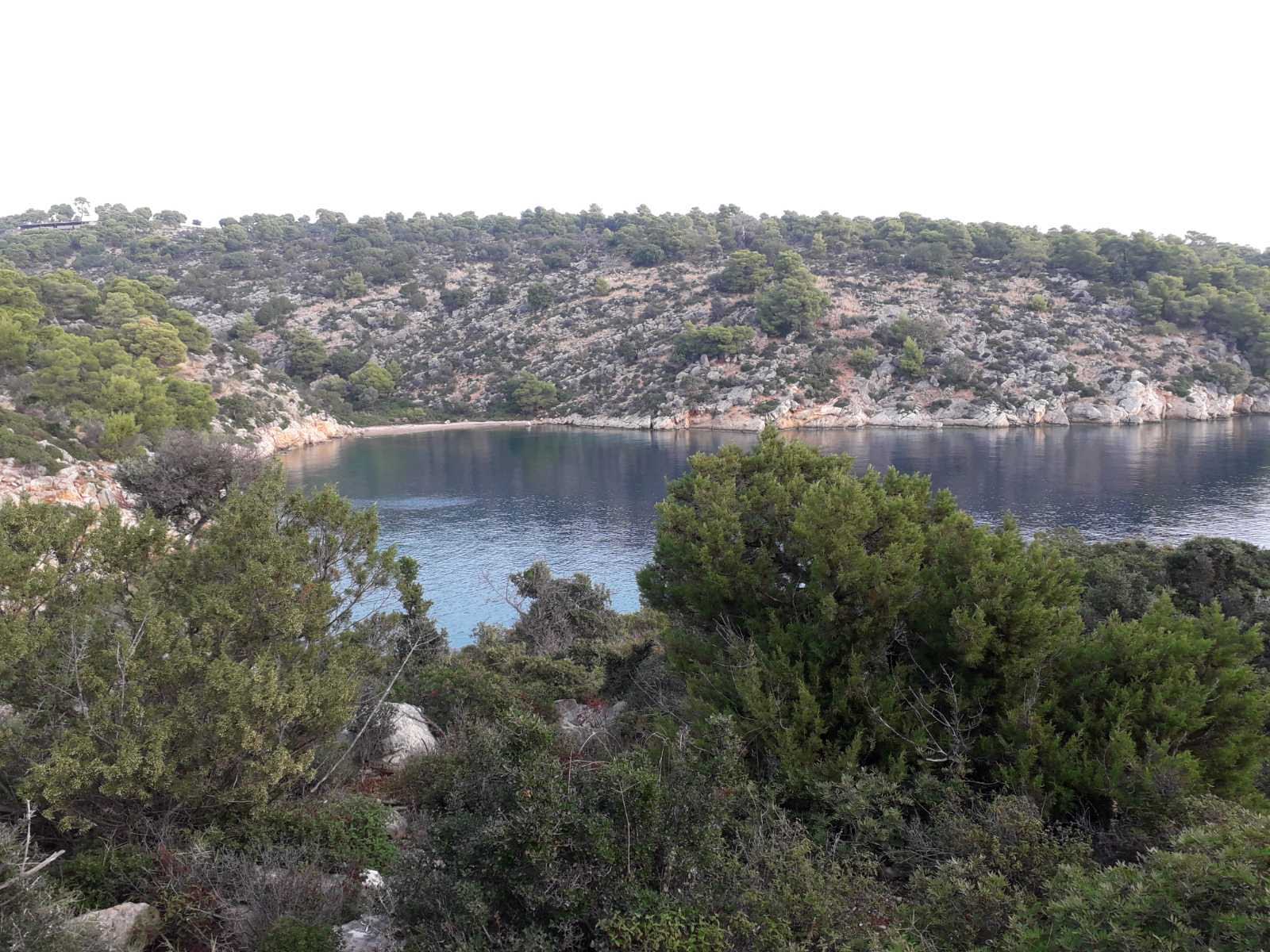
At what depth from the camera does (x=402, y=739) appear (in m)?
11.1

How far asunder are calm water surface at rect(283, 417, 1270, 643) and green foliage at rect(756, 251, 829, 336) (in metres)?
19.0

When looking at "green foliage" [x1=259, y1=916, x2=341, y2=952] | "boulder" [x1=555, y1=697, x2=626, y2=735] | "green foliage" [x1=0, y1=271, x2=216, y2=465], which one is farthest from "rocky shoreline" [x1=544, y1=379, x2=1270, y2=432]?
"green foliage" [x1=259, y1=916, x2=341, y2=952]

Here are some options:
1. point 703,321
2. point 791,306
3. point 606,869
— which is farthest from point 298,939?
point 703,321

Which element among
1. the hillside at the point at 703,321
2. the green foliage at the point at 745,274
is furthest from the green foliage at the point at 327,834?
the green foliage at the point at 745,274

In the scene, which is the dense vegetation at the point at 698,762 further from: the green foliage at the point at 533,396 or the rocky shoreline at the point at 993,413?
the green foliage at the point at 533,396

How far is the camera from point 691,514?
503 inches

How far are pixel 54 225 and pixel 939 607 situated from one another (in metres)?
165

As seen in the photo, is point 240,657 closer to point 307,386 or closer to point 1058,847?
point 1058,847

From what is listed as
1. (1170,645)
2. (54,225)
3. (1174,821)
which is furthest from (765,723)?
(54,225)

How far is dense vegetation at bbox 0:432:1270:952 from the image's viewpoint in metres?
4.83

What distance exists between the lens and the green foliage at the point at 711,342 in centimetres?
8312

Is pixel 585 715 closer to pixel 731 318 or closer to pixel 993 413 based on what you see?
pixel 993 413

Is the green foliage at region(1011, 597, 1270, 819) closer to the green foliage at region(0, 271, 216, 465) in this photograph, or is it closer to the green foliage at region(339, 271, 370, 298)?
the green foliage at region(0, 271, 216, 465)

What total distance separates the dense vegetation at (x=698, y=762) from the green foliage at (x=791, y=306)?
7699 cm
